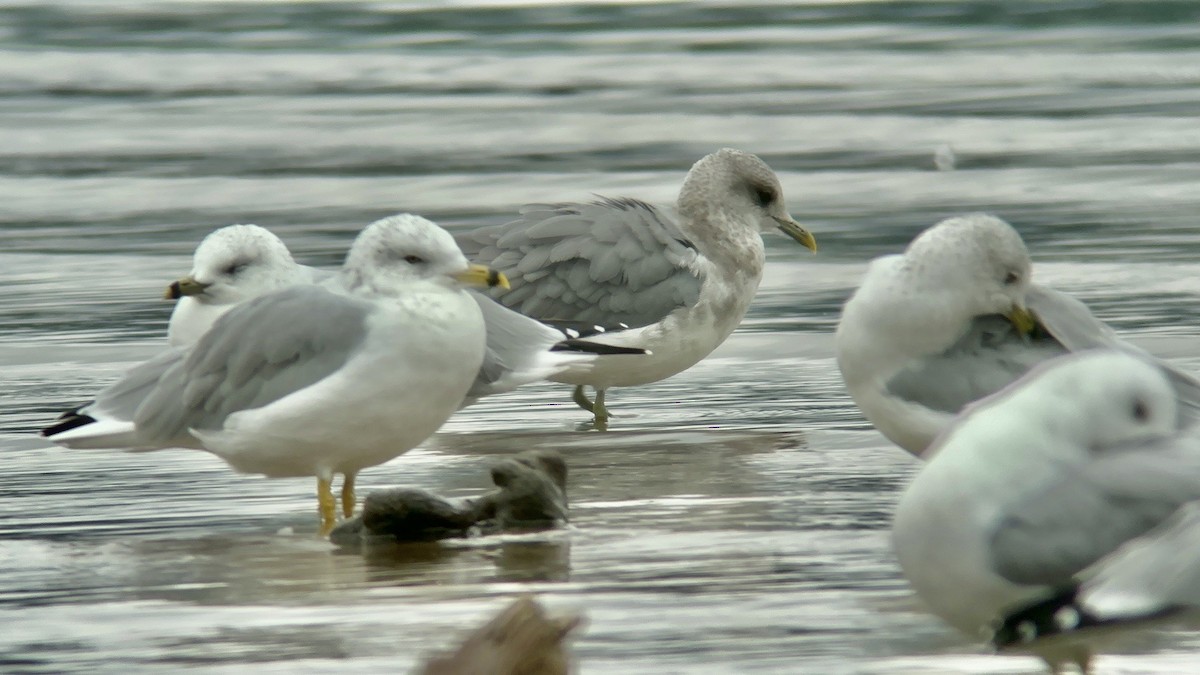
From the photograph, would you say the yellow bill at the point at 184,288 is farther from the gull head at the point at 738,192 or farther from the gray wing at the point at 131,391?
the gull head at the point at 738,192

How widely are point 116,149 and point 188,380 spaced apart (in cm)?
1089

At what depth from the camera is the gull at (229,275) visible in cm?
692

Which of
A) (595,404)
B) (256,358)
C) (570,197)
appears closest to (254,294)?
(256,358)

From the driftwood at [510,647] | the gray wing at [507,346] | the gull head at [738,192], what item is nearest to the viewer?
the driftwood at [510,647]

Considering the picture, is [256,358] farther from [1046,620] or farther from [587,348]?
[1046,620]

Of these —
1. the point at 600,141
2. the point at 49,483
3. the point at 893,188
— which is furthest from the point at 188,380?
the point at 600,141

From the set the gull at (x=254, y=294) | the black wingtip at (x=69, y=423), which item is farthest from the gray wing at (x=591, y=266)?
the black wingtip at (x=69, y=423)

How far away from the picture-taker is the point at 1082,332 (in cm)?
Answer: 598

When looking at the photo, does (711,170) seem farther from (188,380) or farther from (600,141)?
(600,141)

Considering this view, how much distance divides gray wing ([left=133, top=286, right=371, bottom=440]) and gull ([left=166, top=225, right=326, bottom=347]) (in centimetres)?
52

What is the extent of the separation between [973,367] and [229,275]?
2.51 meters

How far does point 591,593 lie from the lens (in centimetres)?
528

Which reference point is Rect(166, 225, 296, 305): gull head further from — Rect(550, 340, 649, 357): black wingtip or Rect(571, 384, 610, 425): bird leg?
Rect(571, 384, 610, 425): bird leg

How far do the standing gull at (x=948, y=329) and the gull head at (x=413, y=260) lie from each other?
1.10 m
